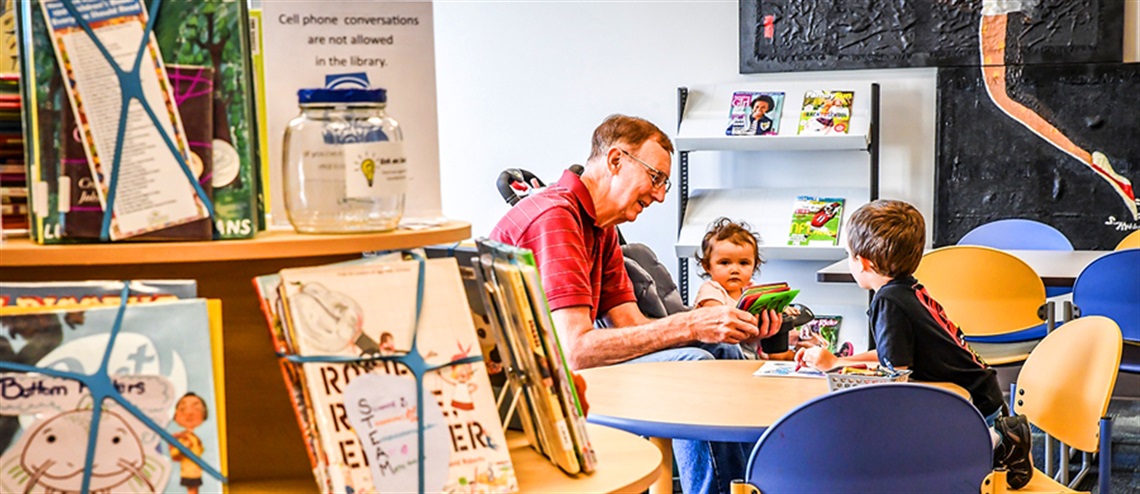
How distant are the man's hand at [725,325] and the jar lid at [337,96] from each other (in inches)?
61.4

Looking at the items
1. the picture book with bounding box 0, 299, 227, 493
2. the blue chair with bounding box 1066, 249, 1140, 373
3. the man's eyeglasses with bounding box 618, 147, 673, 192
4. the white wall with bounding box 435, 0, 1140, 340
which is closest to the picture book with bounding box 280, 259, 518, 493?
the picture book with bounding box 0, 299, 227, 493

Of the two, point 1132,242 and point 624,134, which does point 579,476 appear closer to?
point 624,134

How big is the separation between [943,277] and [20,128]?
320 cm

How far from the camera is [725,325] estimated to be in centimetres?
278

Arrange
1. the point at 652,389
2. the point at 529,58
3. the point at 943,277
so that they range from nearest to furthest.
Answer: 1. the point at 652,389
2. the point at 943,277
3. the point at 529,58

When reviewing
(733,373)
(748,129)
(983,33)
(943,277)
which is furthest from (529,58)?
(733,373)

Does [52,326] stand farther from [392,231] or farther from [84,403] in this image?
[392,231]

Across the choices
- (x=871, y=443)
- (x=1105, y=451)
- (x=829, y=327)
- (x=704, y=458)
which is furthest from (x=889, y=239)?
(x=829, y=327)

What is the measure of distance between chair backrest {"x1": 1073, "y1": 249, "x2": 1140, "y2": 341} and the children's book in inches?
61.5

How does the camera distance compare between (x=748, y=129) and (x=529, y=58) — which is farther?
(x=529, y=58)

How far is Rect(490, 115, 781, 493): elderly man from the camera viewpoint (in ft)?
9.52

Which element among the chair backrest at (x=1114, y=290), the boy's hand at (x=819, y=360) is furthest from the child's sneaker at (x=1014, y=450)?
the chair backrest at (x=1114, y=290)

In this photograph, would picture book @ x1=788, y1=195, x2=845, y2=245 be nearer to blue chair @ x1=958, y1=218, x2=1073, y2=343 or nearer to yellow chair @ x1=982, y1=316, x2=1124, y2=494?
blue chair @ x1=958, y1=218, x2=1073, y2=343

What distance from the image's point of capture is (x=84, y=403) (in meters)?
1.25
